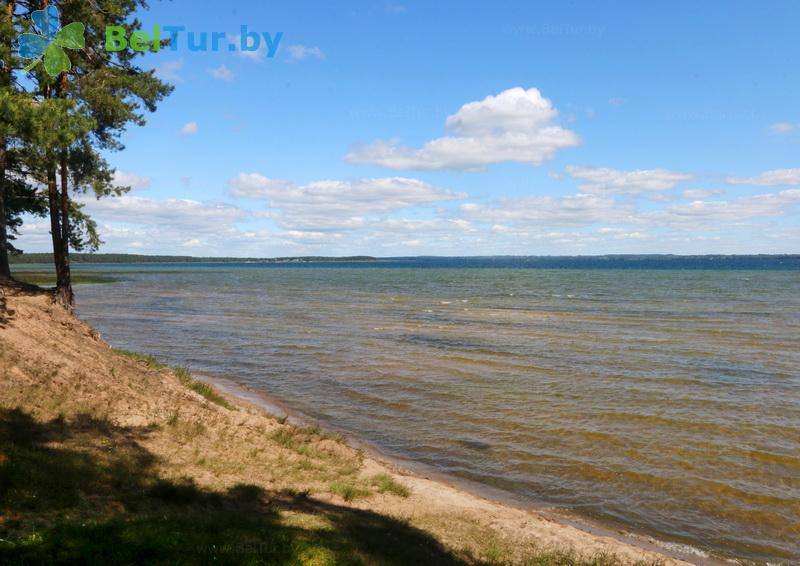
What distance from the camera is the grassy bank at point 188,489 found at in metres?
6.46

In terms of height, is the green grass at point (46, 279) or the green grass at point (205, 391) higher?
the green grass at point (46, 279)

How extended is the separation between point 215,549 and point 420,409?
440 inches

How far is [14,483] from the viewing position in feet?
24.4

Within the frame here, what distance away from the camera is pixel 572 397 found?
18.2m

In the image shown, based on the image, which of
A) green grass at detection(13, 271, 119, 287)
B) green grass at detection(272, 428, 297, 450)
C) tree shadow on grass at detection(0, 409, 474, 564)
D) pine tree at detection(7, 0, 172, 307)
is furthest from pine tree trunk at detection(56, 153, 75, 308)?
green grass at detection(13, 271, 119, 287)

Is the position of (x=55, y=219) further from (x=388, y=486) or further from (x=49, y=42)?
(x=388, y=486)

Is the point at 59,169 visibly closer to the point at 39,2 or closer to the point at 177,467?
the point at 39,2

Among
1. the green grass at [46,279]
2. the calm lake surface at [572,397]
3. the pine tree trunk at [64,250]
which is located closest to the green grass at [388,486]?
the calm lake surface at [572,397]

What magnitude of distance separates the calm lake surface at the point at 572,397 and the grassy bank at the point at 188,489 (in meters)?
2.10

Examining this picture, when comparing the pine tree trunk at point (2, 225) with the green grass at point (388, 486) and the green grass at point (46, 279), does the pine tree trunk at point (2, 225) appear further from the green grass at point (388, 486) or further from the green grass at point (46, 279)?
the green grass at point (46, 279)

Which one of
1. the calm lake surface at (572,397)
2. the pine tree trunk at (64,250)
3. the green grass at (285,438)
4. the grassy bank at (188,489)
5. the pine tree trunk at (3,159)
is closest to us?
the grassy bank at (188,489)

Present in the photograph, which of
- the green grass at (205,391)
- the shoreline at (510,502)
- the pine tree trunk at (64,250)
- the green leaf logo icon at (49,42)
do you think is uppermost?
the green leaf logo icon at (49,42)

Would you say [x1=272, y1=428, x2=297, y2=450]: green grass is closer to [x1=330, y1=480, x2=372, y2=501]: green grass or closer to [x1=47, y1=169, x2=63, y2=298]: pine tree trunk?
[x1=330, y1=480, x2=372, y2=501]: green grass

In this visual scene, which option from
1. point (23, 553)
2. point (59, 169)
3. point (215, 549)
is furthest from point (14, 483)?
point (59, 169)
